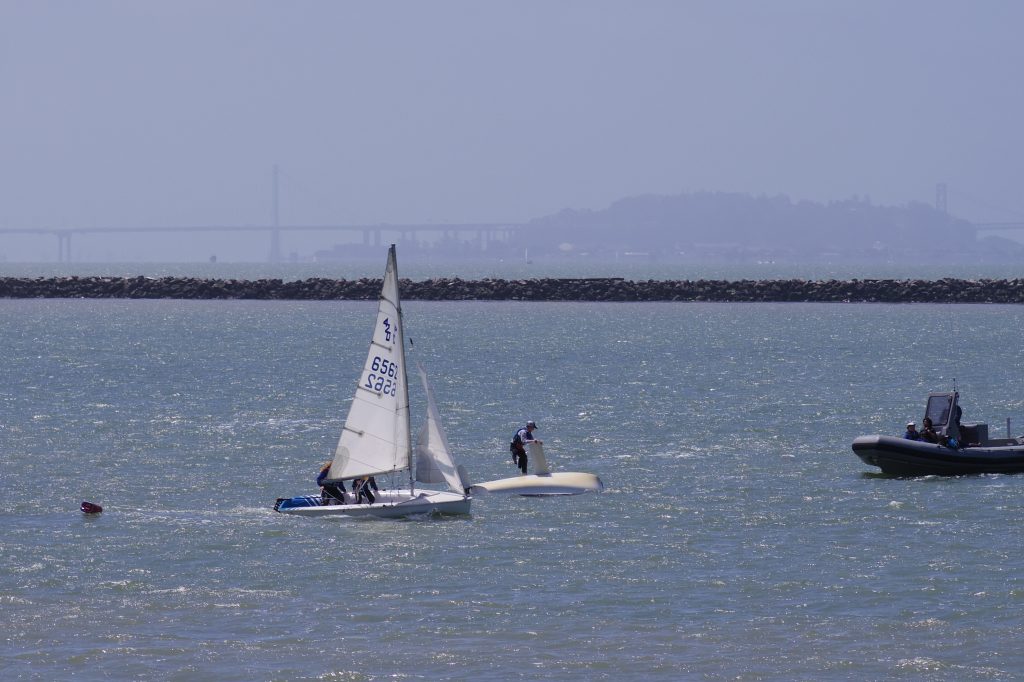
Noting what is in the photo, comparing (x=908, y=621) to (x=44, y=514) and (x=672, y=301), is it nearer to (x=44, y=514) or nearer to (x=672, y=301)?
→ (x=44, y=514)

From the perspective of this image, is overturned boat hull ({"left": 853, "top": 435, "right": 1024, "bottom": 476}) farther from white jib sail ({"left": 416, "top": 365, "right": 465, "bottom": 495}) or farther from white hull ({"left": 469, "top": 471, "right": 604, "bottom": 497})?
white jib sail ({"left": 416, "top": 365, "right": 465, "bottom": 495})

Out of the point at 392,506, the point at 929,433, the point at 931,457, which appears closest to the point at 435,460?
the point at 392,506

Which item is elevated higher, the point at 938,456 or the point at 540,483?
the point at 938,456


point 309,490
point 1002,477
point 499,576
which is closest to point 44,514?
point 309,490

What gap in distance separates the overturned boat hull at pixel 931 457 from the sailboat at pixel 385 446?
962 cm

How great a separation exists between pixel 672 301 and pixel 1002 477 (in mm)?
98213

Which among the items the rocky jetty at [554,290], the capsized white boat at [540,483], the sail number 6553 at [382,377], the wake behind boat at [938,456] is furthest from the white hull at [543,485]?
the rocky jetty at [554,290]

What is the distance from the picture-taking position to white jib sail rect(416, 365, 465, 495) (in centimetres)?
3106

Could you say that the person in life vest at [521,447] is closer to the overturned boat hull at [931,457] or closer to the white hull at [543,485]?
the white hull at [543,485]

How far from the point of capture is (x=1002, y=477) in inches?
1407

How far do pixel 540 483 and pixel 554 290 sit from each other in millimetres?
103239

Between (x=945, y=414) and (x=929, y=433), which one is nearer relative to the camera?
(x=929, y=433)

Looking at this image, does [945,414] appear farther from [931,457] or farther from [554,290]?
[554,290]

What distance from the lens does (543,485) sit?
33.1m
